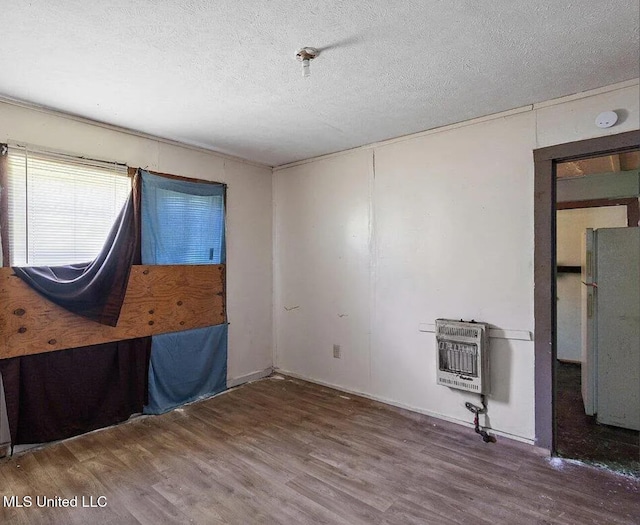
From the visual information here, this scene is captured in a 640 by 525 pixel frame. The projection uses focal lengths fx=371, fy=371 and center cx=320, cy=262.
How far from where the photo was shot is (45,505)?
2045mm

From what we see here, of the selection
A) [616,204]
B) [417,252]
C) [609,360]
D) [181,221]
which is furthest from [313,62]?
[616,204]

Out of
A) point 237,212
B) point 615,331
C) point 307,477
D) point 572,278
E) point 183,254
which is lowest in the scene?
point 307,477

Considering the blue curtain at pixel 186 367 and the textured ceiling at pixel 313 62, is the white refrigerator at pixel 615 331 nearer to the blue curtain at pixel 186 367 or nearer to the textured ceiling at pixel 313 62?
the textured ceiling at pixel 313 62

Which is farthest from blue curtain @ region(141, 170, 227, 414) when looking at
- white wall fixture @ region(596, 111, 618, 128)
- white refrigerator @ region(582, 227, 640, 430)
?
white refrigerator @ region(582, 227, 640, 430)

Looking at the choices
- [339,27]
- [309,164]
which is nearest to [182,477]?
[339,27]

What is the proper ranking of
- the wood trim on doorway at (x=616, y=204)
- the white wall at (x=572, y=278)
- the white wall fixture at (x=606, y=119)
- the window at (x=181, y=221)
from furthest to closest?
the white wall at (x=572, y=278) < the wood trim on doorway at (x=616, y=204) < the window at (x=181, y=221) < the white wall fixture at (x=606, y=119)

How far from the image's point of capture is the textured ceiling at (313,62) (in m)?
1.65

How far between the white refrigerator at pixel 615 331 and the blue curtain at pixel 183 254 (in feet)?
11.2

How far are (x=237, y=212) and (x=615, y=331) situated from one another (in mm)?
3659

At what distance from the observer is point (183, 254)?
3490 millimetres

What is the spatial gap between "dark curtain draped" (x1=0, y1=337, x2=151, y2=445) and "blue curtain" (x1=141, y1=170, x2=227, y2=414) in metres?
0.16

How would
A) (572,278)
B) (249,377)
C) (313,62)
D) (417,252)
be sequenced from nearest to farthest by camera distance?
→ (313,62), (417,252), (249,377), (572,278)

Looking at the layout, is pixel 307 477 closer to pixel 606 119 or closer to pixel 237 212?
pixel 237 212

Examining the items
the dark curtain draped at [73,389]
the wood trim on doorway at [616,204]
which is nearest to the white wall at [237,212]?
the dark curtain draped at [73,389]
